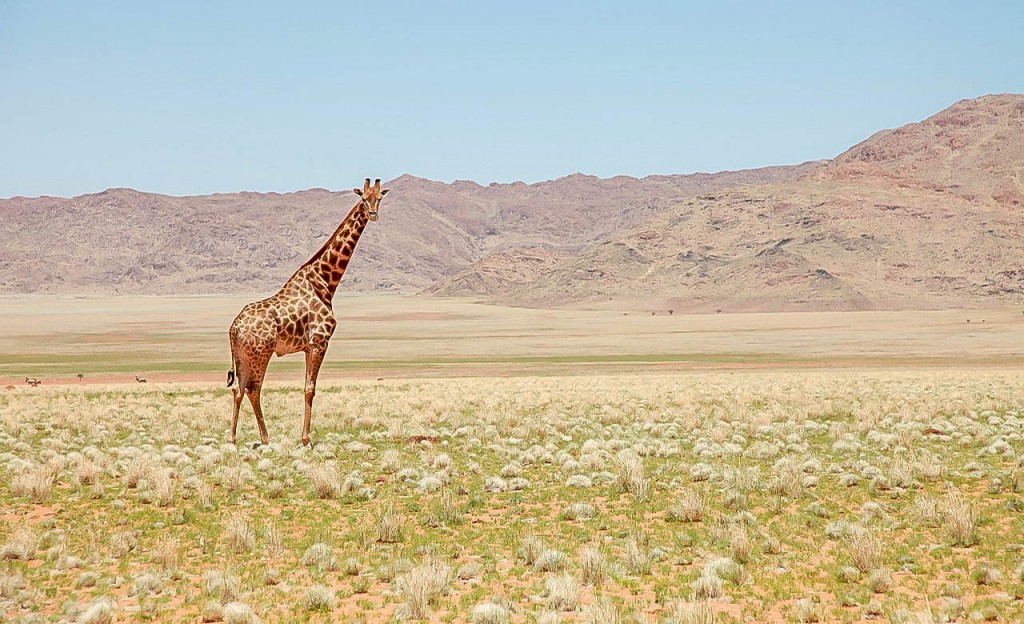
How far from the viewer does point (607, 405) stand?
2505 centimetres

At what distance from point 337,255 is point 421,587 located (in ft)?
33.4

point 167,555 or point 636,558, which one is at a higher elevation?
point 167,555

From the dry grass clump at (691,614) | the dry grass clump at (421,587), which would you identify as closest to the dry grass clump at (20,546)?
the dry grass clump at (421,587)

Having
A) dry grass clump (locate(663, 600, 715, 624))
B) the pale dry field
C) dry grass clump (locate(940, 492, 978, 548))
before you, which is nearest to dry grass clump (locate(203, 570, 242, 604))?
dry grass clump (locate(663, 600, 715, 624))

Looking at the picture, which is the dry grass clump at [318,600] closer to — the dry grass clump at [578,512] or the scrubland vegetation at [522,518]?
the scrubland vegetation at [522,518]

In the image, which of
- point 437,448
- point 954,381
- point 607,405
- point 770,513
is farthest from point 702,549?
point 954,381

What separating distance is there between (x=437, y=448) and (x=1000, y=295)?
11630cm

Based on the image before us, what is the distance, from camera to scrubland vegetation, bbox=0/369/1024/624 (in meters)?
8.48

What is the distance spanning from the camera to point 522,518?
11.9m

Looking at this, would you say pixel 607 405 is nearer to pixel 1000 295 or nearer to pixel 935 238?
pixel 1000 295

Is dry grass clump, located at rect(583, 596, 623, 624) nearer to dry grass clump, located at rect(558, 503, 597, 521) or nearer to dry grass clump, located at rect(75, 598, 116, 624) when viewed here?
dry grass clump, located at rect(558, 503, 597, 521)

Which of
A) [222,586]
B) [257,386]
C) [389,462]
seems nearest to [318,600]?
[222,586]

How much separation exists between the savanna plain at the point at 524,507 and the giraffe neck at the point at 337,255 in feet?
10.1

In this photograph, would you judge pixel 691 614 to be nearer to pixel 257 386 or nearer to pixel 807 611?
pixel 807 611
